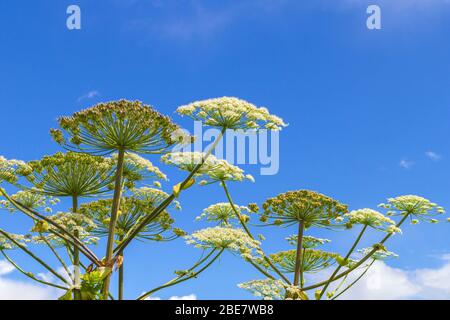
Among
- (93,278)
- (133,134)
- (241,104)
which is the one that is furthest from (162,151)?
(93,278)

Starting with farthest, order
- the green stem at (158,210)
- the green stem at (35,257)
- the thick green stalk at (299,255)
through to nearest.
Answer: the thick green stalk at (299,255)
the green stem at (35,257)
the green stem at (158,210)

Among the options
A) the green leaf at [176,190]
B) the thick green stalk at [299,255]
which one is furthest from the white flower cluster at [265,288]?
the green leaf at [176,190]

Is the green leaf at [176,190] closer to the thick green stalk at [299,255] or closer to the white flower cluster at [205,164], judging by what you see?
the white flower cluster at [205,164]

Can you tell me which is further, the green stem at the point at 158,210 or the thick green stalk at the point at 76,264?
the thick green stalk at the point at 76,264

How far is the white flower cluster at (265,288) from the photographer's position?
16688 mm

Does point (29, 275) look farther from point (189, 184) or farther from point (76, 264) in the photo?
point (189, 184)

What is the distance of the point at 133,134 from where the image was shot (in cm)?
1344

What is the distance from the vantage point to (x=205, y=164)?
14547mm

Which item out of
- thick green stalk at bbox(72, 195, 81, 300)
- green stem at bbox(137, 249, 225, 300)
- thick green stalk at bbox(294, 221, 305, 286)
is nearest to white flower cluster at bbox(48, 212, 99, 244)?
thick green stalk at bbox(72, 195, 81, 300)

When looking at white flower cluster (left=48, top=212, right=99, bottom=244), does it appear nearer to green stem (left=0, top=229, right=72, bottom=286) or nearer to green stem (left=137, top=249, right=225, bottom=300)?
green stem (left=0, top=229, right=72, bottom=286)

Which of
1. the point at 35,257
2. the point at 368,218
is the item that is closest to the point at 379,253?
the point at 368,218

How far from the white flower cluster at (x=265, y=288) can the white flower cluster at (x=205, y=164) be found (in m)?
3.57

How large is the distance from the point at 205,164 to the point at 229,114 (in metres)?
1.65
